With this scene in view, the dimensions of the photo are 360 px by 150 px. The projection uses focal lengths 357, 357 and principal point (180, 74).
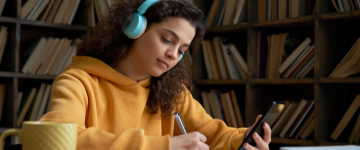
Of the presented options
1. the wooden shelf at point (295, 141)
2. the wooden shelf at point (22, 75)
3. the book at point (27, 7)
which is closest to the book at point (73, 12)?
the book at point (27, 7)

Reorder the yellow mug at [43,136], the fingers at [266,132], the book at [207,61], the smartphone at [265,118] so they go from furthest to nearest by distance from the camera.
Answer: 1. the book at [207,61]
2. the fingers at [266,132]
3. the smartphone at [265,118]
4. the yellow mug at [43,136]

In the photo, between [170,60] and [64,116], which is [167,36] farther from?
[64,116]

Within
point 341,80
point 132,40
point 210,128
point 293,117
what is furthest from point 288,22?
point 132,40

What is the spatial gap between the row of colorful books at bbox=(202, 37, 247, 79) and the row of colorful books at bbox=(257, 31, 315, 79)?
0.44 feet

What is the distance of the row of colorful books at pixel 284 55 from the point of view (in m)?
2.04

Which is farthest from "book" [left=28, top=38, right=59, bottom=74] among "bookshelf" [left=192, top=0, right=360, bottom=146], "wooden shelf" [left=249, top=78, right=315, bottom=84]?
"wooden shelf" [left=249, top=78, right=315, bottom=84]

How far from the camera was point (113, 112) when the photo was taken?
1.25m

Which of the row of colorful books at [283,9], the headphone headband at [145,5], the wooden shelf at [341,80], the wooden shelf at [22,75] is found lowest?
the wooden shelf at [22,75]

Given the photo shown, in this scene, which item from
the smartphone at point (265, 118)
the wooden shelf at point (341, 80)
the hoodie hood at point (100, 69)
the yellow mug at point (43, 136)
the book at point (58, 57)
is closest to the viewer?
the yellow mug at point (43, 136)

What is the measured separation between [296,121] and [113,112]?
125cm

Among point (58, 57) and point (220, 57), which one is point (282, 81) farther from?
point (58, 57)

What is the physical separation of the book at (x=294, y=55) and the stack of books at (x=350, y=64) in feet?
0.73

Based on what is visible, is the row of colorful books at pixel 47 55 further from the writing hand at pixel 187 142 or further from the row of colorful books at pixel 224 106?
the writing hand at pixel 187 142

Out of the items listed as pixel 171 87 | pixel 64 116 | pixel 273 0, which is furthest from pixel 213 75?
pixel 64 116
